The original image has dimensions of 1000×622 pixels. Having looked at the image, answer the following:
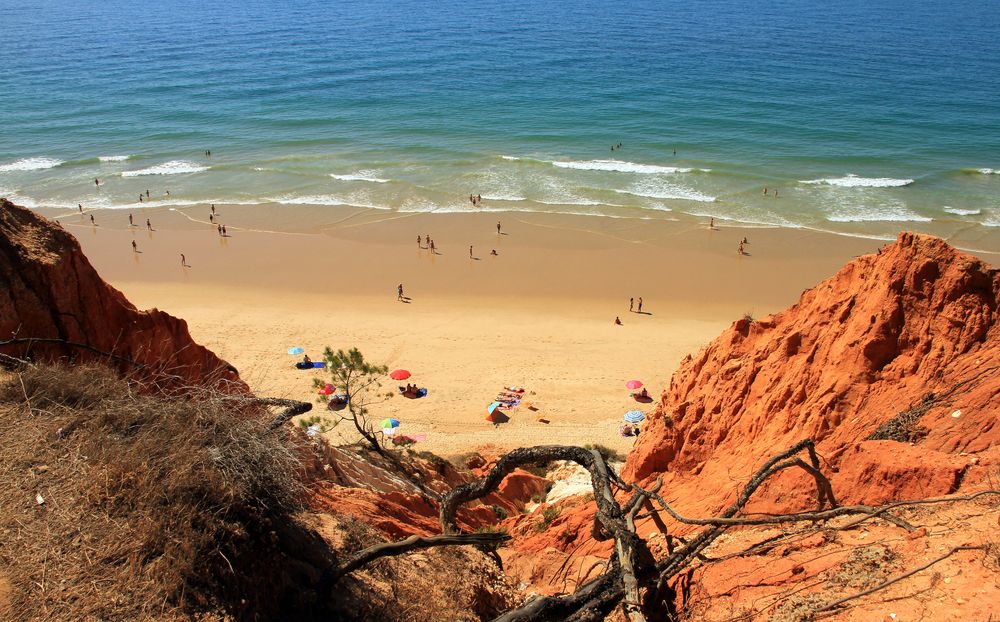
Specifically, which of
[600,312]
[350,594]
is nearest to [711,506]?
[350,594]

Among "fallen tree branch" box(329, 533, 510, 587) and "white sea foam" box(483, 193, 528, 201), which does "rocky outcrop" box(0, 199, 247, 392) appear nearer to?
"fallen tree branch" box(329, 533, 510, 587)

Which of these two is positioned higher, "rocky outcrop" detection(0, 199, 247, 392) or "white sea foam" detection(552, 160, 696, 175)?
"white sea foam" detection(552, 160, 696, 175)

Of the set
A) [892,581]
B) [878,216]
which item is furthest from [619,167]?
[892,581]

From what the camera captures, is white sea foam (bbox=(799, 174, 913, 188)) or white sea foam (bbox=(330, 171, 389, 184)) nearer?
white sea foam (bbox=(799, 174, 913, 188))

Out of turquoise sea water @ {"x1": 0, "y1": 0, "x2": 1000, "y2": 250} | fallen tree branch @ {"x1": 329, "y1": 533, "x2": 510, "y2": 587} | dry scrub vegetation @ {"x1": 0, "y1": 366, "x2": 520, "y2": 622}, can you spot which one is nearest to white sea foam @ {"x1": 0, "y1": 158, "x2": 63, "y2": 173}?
turquoise sea water @ {"x1": 0, "y1": 0, "x2": 1000, "y2": 250}

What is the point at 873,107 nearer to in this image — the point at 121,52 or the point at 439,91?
the point at 439,91

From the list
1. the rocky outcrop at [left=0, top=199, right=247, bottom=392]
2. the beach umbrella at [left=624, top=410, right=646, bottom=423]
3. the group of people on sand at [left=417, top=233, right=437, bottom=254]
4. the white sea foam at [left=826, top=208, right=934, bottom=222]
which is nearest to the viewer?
the rocky outcrop at [left=0, top=199, right=247, bottom=392]

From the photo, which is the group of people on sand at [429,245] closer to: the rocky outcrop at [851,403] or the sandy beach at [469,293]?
the sandy beach at [469,293]
